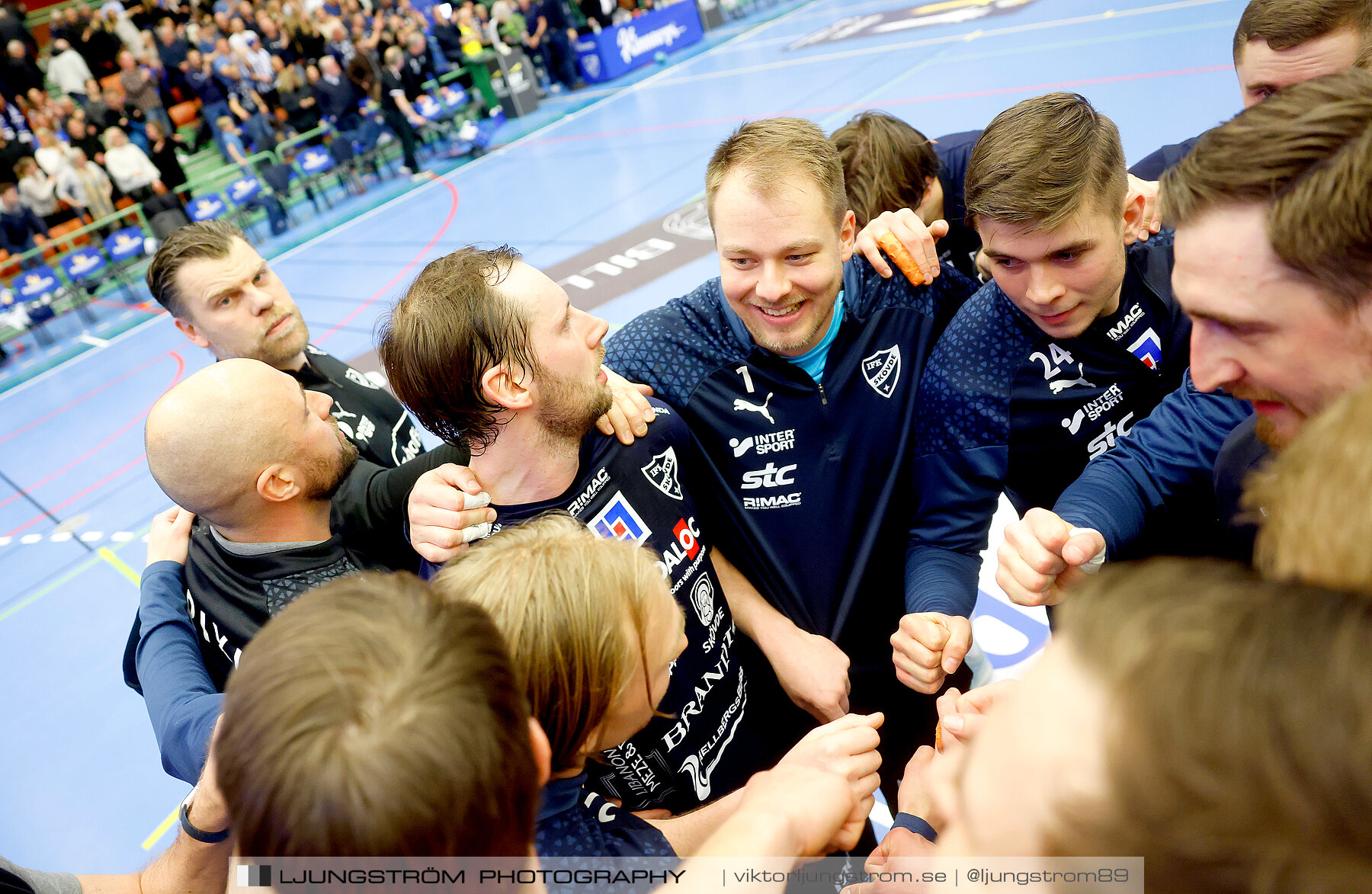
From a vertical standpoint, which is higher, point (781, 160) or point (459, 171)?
point (781, 160)

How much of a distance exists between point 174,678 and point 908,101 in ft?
35.5

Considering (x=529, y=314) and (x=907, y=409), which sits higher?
(x=529, y=314)

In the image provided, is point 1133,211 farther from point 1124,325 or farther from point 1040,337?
point 1040,337

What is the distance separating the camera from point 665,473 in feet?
6.95

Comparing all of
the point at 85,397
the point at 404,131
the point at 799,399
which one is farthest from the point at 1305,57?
the point at 404,131

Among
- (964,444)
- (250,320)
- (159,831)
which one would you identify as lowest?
(159,831)

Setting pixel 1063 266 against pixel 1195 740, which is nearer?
pixel 1195 740

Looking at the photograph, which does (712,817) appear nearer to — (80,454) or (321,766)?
(321,766)

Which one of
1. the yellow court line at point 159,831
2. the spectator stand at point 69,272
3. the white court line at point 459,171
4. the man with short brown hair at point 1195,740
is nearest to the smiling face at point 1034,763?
the man with short brown hair at point 1195,740

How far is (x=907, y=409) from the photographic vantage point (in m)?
2.31

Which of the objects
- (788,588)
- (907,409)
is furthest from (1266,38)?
(788,588)

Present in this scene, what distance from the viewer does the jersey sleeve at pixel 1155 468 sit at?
6.21ft

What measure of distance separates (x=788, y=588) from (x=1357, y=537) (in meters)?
1.74

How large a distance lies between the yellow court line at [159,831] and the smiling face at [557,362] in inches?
133
